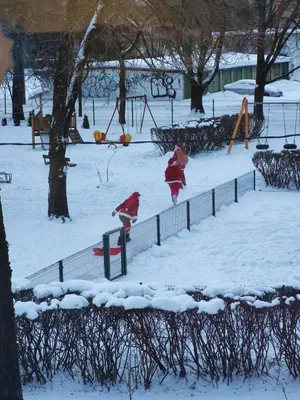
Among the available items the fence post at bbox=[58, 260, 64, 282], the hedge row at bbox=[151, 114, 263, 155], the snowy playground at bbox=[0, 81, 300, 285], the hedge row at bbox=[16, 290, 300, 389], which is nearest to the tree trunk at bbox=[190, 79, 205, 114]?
the snowy playground at bbox=[0, 81, 300, 285]

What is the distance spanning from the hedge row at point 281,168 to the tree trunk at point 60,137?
5.06 metres

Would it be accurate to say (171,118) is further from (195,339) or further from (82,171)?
(195,339)

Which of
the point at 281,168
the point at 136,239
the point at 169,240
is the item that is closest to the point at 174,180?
the point at 281,168

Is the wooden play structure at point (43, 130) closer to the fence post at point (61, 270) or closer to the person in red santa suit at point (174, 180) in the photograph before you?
the person in red santa suit at point (174, 180)

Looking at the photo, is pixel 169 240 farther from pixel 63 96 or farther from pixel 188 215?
pixel 63 96

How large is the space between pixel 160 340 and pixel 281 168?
12461 mm

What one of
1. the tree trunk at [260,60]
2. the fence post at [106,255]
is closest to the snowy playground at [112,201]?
the fence post at [106,255]

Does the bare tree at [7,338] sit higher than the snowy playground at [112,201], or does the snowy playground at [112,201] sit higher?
the bare tree at [7,338]

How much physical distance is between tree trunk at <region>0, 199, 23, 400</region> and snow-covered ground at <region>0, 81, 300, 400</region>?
1.39 meters

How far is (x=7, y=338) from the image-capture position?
5.68m

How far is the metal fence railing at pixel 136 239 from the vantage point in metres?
10.8

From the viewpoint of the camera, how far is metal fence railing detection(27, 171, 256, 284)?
10.8 meters

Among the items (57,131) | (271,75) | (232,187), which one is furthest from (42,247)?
(271,75)

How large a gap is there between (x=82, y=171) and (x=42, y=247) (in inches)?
333
